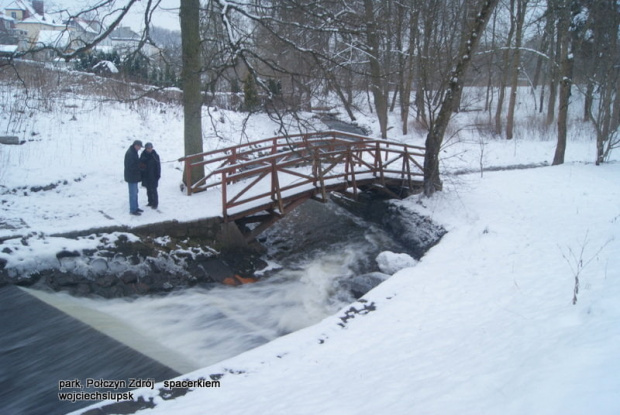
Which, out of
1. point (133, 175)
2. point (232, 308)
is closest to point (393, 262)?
point (232, 308)

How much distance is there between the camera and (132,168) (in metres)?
9.03

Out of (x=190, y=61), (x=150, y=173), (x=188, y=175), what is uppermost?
(x=190, y=61)

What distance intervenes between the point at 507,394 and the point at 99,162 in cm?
1148

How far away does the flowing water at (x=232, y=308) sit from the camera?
6.16 metres

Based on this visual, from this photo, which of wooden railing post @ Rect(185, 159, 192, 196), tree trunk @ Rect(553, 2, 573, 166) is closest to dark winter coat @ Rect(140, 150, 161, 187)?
wooden railing post @ Rect(185, 159, 192, 196)

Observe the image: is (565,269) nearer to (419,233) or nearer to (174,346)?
(419,233)

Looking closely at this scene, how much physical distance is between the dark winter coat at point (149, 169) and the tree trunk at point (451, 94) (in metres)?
Answer: 6.51

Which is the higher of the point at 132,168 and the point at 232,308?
the point at 132,168

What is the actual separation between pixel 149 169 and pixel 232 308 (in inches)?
142

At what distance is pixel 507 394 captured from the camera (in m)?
3.56

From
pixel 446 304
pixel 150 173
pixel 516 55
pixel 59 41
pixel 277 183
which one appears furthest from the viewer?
pixel 516 55

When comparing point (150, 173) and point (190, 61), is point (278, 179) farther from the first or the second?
point (190, 61)

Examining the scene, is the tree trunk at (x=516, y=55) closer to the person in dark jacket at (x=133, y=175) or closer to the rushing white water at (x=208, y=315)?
the rushing white water at (x=208, y=315)

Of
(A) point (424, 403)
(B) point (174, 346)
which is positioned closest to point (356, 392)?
(A) point (424, 403)
